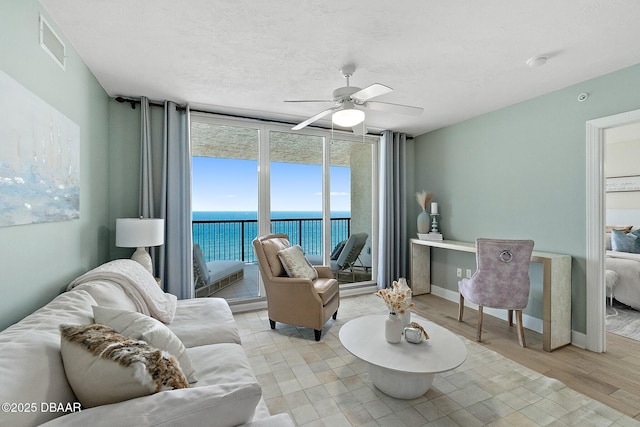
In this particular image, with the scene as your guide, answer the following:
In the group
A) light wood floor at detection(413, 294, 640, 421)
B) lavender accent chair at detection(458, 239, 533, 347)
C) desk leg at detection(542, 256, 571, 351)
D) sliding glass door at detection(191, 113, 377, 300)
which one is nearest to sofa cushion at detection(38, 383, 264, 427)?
light wood floor at detection(413, 294, 640, 421)

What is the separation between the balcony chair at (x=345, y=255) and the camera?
14.2 ft

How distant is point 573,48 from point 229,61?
261cm

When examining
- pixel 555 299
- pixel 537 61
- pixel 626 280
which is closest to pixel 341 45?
pixel 537 61

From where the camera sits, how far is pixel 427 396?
196 centimetres

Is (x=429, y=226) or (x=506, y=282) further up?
(x=429, y=226)

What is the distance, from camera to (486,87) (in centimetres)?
285

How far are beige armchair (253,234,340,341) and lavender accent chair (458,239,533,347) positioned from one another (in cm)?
147

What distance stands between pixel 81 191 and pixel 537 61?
3724mm

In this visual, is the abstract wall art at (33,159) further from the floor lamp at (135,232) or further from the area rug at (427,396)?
the area rug at (427,396)

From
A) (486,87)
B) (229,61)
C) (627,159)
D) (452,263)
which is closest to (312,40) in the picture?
(229,61)

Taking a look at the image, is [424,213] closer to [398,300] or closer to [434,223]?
[434,223]

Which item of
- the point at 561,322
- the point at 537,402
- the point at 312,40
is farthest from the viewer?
the point at 561,322

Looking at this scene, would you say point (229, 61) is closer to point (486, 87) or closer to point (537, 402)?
point (486, 87)

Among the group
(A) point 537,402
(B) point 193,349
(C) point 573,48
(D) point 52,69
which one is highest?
(C) point 573,48
